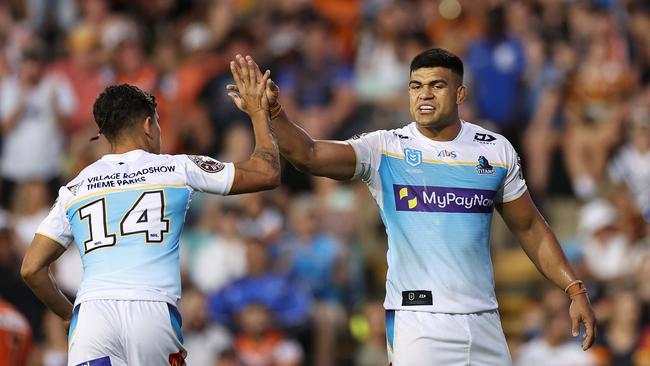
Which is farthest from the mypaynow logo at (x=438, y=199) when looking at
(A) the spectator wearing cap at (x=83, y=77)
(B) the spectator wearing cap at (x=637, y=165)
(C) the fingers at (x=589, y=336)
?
(A) the spectator wearing cap at (x=83, y=77)

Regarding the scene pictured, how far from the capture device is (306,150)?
348 inches

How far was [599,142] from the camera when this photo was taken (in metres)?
17.3

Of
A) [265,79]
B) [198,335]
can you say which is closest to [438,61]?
[265,79]

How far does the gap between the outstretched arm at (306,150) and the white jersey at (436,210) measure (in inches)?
5.2

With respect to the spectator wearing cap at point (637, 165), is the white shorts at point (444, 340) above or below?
below

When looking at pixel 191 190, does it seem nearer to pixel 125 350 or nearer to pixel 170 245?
pixel 170 245

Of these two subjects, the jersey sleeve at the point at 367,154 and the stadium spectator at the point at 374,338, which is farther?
the stadium spectator at the point at 374,338

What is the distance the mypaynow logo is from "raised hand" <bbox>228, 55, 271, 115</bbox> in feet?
3.72

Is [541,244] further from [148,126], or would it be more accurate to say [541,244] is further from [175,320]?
[148,126]

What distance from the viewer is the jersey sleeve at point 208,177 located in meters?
8.31

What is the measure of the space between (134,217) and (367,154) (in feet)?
5.81

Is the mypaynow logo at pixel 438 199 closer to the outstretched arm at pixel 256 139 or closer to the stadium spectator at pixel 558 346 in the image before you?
the outstretched arm at pixel 256 139

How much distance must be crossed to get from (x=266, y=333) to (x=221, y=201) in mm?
2445

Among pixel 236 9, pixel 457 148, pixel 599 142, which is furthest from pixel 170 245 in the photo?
pixel 236 9
